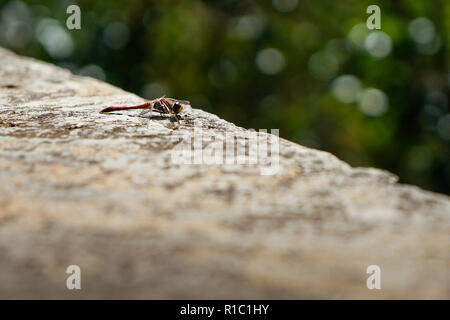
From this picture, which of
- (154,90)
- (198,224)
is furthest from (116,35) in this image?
(198,224)

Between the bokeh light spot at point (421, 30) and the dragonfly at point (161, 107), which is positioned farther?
the bokeh light spot at point (421, 30)

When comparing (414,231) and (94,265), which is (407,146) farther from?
(94,265)

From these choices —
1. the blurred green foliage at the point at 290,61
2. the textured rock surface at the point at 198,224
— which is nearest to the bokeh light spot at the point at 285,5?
the blurred green foliage at the point at 290,61

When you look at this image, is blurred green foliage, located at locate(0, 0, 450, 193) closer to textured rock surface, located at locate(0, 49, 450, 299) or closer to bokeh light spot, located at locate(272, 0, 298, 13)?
bokeh light spot, located at locate(272, 0, 298, 13)

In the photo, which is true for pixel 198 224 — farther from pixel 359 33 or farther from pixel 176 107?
pixel 359 33

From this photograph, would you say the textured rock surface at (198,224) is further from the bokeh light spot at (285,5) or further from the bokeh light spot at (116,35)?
the bokeh light spot at (116,35)
